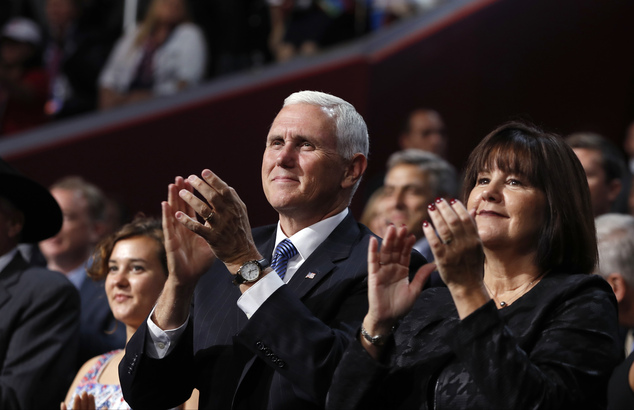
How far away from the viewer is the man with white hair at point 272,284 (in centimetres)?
224

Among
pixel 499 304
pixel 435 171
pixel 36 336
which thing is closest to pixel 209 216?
pixel 499 304

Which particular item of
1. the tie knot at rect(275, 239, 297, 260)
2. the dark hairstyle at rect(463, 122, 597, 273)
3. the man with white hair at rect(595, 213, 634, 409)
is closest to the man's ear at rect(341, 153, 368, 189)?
the tie knot at rect(275, 239, 297, 260)

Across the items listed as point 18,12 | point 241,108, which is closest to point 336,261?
point 241,108

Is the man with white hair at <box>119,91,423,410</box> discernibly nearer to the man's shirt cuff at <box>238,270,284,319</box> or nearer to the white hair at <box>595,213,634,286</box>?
the man's shirt cuff at <box>238,270,284,319</box>

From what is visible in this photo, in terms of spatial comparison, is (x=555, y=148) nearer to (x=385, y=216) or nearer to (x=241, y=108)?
(x=385, y=216)

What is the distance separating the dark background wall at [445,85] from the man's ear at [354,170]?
3134mm

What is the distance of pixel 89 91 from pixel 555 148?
16.5ft

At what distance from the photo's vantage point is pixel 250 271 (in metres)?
2.26

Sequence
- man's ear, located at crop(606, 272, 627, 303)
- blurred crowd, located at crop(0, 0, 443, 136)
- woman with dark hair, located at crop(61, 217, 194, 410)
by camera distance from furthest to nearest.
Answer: blurred crowd, located at crop(0, 0, 443, 136), woman with dark hair, located at crop(61, 217, 194, 410), man's ear, located at crop(606, 272, 627, 303)

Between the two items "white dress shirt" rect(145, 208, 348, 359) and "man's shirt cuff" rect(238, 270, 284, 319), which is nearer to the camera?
"man's shirt cuff" rect(238, 270, 284, 319)

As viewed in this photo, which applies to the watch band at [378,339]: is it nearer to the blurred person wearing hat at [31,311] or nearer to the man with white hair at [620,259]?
the man with white hair at [620,259]

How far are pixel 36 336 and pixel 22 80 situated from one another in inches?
137

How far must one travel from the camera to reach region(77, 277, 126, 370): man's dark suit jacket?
151 inches

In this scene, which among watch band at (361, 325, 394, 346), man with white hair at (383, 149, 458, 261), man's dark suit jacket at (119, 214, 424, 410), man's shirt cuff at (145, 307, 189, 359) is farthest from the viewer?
man with white hair at (383, 149, 458, 261)
